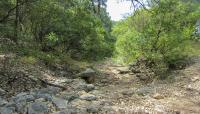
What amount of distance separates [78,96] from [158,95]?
2.50 metres

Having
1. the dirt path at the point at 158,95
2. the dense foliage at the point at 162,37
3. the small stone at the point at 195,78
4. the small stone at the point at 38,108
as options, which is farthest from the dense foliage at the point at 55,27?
the small stone at the point at 38,108

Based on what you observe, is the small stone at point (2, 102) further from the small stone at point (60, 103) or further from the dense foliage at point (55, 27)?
the dense foliage at point (55, 27)

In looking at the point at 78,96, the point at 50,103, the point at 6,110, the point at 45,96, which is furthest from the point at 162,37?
the point at 6,110

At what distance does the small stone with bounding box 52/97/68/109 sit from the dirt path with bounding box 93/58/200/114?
4.01 ft

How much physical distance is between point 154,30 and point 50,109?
826 centimetres

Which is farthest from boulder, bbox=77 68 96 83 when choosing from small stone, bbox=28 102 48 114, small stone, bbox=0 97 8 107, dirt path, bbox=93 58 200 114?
small stone, bbox=0 97 8 107

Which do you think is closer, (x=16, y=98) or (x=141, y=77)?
(x=16, y=98)

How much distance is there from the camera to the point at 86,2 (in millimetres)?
13344

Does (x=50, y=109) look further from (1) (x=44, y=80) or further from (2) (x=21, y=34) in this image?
(2) (x=21, y=34)

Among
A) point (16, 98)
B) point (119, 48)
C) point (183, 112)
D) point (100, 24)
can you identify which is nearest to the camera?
point (16, 98)

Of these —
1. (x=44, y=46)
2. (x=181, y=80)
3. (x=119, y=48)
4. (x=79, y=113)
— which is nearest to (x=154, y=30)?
(x=119, y=48)

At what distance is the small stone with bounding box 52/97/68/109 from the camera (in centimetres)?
845

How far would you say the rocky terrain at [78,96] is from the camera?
8297 mm

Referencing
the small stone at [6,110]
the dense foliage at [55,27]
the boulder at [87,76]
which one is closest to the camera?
the small stone at [6,110]
